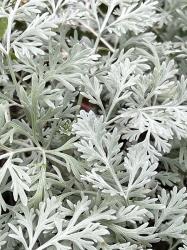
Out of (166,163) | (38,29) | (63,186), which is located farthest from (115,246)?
(38,29)

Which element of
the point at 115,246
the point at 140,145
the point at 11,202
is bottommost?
the point at 11,202

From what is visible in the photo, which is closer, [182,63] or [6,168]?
[6,168]

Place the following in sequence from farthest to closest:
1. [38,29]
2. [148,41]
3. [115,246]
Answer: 1. [148,41]
2. [38,29]
3. [115,246]

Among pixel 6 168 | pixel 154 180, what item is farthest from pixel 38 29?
pixel 154 180

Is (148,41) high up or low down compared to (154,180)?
up

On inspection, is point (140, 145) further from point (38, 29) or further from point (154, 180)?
point (38, 29)

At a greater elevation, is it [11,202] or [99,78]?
[99,78]

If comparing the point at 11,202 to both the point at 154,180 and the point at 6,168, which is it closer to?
the point at 6,168

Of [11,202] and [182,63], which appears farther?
[182,63]

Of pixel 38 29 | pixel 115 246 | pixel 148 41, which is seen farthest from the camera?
pixel 148 41
